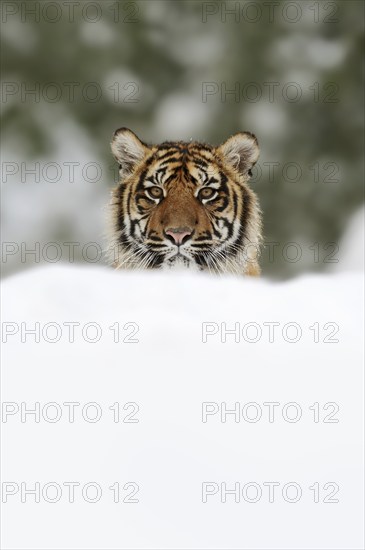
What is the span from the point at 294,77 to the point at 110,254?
4.06 meters

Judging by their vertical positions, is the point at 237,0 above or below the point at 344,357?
above

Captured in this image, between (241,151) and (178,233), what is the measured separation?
0.64m

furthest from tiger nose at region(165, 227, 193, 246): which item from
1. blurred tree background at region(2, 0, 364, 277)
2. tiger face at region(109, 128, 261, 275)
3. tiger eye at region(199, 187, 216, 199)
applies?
blurred tree background at region(2, 0, 364, 277)

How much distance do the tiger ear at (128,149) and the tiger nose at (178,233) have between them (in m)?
0.58

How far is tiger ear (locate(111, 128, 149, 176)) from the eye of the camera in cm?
378

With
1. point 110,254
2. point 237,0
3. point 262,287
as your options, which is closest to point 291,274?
point 237,0

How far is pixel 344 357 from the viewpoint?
5.32ft

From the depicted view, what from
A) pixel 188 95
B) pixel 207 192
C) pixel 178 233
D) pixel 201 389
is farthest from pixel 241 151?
pixel 188 95

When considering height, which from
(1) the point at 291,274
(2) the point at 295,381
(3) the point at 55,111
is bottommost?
(2) the point at 295,381

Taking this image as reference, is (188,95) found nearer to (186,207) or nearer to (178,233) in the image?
(186,207)

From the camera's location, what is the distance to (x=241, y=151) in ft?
12.4

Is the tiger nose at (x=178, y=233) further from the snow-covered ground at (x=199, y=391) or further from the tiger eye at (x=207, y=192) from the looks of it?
the snow-covered ground at (x=199, y=391)

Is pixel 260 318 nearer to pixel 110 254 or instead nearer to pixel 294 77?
pixel 110 254

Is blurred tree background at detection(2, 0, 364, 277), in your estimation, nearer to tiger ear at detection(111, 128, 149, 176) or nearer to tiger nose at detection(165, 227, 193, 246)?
tiger ear at detection(111, 128, 149, 176)
